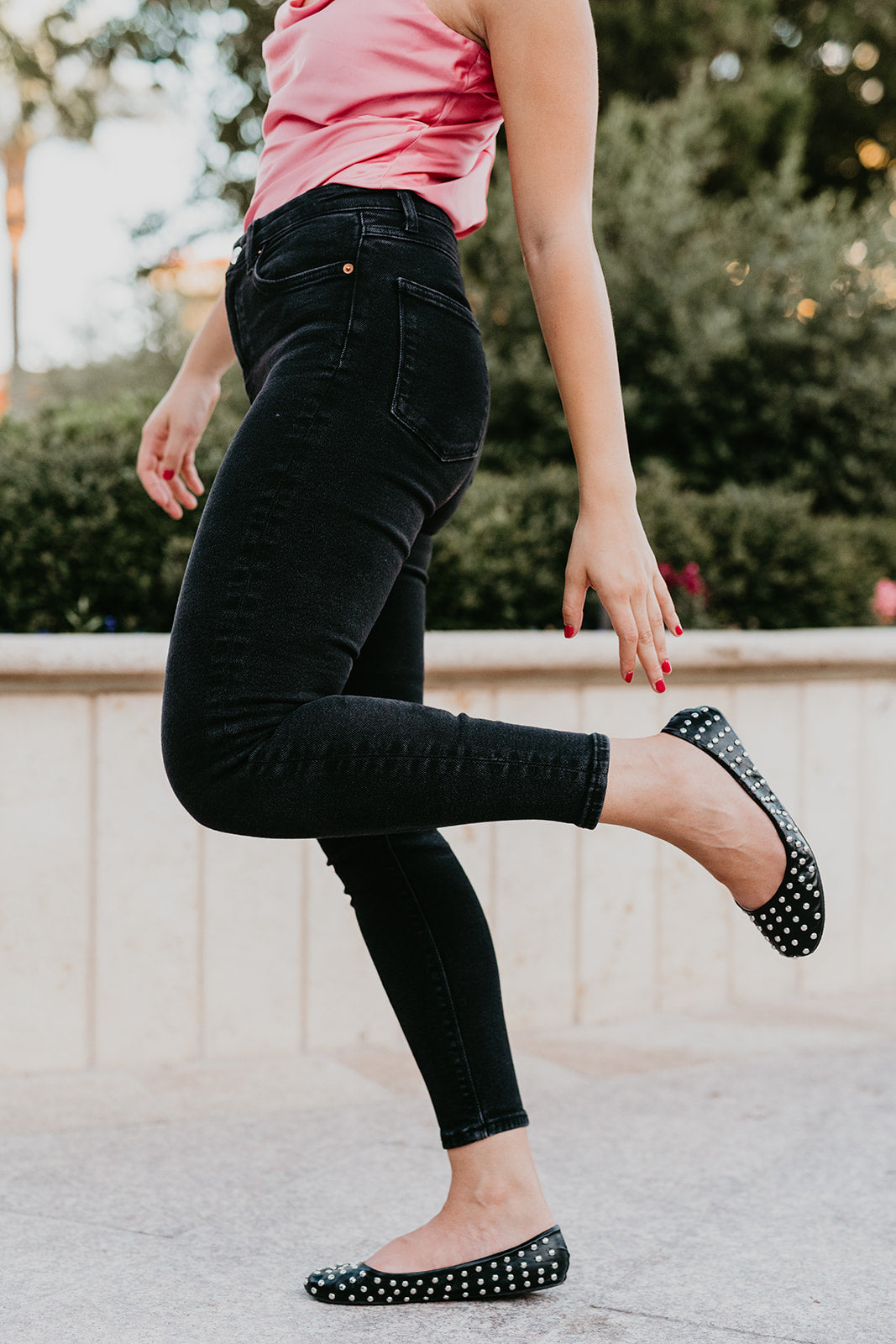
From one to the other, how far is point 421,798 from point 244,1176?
94 centimetres

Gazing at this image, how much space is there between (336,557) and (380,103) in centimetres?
54

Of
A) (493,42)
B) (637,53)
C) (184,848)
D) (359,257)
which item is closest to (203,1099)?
(184,848)

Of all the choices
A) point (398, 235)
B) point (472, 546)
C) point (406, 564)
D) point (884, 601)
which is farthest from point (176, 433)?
point (884, 601)

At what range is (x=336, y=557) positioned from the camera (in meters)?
1.35

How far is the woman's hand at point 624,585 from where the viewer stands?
1367mm

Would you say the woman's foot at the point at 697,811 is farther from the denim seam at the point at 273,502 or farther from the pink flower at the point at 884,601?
the pink flower at the point at 884,601

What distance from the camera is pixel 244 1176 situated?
1.95m

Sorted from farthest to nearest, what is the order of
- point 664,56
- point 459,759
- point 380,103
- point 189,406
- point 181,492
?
1. point 664,56
2. point 181,492
3. point 189,406
4. point 380,103
5. point 459,759

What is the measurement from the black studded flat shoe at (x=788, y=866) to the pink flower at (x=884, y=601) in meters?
2.72

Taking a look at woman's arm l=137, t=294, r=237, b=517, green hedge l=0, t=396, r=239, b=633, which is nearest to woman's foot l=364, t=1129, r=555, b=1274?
woman's arm l=137, t=294, r=237, b=517

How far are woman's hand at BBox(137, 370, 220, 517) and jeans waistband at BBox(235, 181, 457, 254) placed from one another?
0.43 metres

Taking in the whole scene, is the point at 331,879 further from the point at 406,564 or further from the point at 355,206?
the point at 355,206

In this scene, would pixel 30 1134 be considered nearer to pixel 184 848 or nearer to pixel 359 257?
pixel 184 848

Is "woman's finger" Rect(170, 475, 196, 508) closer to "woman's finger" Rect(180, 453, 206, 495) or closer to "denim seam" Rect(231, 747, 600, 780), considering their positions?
"woman's finger" Rect(180, 453, 206, 495)
